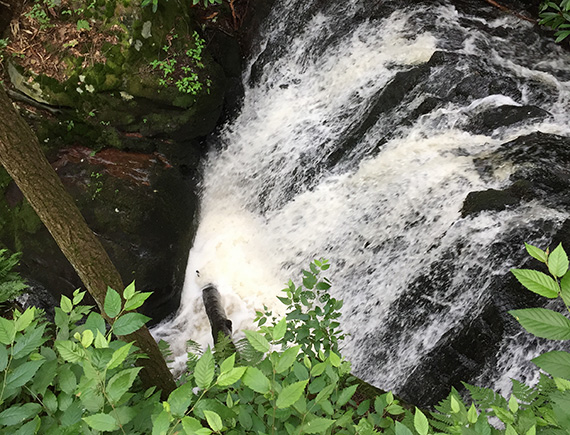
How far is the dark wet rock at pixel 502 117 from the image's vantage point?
4.82m

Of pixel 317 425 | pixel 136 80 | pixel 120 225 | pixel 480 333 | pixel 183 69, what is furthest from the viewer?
pixel 183 69

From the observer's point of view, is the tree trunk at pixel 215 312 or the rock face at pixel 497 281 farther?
the tree trunk at pixel 215 312

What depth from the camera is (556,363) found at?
1.03m

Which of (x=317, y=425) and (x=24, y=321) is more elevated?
(x=24, y=321)

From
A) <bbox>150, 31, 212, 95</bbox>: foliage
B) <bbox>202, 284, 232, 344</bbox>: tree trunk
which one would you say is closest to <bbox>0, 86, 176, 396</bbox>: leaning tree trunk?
<bbox>202, 284, 232, 344</bbox>: tree trunk

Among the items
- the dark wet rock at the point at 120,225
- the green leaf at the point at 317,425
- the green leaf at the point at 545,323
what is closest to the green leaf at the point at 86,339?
the green leaf at the point at 317,425

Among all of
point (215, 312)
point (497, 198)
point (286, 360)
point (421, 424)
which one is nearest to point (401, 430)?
point (421, 424)

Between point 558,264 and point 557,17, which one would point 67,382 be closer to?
point 558,264

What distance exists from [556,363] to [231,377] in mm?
819

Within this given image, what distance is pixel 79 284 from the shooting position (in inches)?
212

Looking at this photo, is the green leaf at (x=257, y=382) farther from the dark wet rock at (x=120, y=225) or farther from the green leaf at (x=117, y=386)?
the dark wet rock at (x=120, y=225)

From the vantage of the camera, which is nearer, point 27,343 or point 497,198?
point 27,343

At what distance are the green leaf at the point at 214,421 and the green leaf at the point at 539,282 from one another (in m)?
0.83

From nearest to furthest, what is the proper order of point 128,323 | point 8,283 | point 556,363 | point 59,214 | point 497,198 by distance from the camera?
point 556,363
point 128,323
point 59,214
point 8,283
point 497,198
